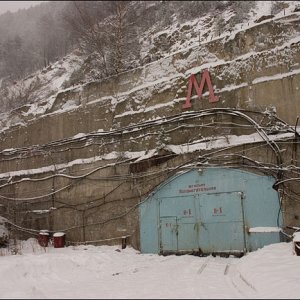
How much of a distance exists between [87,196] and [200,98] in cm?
441

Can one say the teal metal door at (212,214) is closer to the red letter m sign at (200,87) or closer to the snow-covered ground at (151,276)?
the snow-covered ground at (151,276)

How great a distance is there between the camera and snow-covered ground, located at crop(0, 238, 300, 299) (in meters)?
5.05

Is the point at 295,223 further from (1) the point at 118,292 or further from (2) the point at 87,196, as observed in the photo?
(2) the point at 87,196

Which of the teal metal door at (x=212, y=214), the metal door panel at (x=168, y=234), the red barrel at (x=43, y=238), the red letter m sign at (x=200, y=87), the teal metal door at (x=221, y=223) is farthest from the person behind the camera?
the red barrel at (x=43, y=238)

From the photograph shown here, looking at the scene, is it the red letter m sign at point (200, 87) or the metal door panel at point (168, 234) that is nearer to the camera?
the metal door panel at point (168, 234)

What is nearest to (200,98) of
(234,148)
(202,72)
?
(202,72)

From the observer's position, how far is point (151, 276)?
258 inches

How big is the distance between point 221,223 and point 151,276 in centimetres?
273

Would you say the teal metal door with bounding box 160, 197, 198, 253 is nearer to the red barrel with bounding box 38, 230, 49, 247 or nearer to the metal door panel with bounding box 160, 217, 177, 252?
the metal door panel with bounding box 160, 217, 177, 252

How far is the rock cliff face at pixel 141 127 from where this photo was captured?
342 inches

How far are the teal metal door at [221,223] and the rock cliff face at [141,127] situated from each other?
1.00m

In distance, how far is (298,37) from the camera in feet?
28.1

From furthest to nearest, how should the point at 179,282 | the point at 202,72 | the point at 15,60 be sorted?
1. the point at 15,60
2. the point at 202,72
3. the point at 179,282

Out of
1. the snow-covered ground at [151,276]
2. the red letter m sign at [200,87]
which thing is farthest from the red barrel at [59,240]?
the red letter m sign at [200,87]
